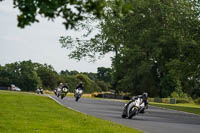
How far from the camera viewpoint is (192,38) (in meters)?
41.4

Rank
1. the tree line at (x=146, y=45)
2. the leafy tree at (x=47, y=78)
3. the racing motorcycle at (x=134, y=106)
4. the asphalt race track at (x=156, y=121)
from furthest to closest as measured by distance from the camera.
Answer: the leafy tree at (x=47, y=78) < the tree line at (x=146, y=45) < the racing motorcycle at (x=134, y=106) < the asphalt race track at (x=156, y=121)

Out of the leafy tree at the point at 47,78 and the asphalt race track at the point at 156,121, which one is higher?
the leafy tree at the point at 47,78

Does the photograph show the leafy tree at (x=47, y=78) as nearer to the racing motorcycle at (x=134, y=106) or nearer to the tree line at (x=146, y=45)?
the tree line at (x=146, y=45)

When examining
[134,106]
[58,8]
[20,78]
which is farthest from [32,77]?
[58,8]

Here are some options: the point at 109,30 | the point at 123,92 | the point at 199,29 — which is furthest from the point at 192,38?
the point at 123,92

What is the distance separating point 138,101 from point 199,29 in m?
22.8

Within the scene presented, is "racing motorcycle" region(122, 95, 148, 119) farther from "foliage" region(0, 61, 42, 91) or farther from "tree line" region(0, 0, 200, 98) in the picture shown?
"foliage" region(0, 61, 42, 91)

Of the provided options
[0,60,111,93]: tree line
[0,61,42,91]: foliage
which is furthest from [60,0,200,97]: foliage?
[0,61,42,91]: foliage

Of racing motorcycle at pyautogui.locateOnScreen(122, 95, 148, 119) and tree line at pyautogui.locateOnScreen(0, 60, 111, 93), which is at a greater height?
tree line at pyautogui.locateOnScreen(0, 60, 111, 93)

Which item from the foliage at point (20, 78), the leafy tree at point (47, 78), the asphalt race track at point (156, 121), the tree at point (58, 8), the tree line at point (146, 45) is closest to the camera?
the tree at point (58, 8)

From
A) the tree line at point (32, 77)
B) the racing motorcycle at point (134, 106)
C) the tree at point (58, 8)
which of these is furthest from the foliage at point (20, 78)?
the tree at point (58, 8)

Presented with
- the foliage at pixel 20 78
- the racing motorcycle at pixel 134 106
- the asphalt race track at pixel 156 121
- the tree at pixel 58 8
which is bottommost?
the asphalt race track at pixel 156 121

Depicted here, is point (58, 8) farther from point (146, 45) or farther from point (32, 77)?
point (32, 77)

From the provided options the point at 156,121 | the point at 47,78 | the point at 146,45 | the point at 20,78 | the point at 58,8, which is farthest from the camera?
the point at 47,78
